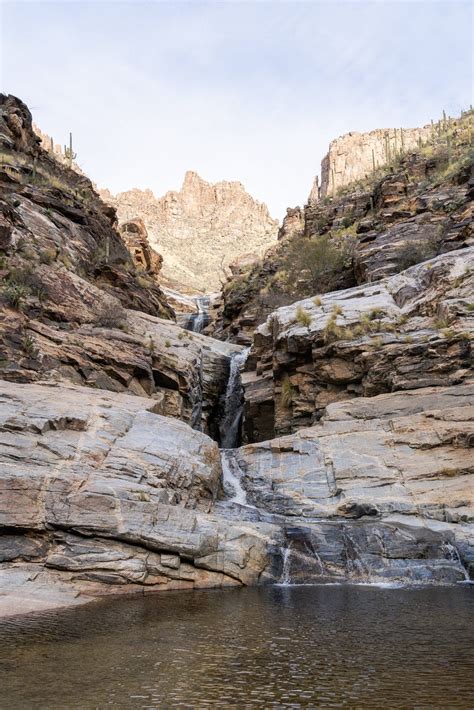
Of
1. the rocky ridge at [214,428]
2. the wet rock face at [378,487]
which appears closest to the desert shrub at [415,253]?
the rocky ridge at [214,428]

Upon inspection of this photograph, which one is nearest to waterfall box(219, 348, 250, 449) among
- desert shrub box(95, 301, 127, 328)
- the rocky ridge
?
the rocky ridge

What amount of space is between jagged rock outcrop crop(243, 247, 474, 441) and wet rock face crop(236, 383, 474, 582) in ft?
4.70

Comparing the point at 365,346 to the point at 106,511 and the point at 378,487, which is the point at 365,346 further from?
the point at 106,511

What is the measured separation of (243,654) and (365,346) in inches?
688

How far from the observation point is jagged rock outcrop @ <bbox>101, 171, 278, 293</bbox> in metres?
115

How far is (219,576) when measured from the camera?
41.3 feet

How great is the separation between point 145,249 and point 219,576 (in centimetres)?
4591

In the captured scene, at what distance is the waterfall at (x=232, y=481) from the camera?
58.6 ft

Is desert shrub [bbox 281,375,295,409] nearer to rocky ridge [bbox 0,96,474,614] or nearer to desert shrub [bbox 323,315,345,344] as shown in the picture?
rocky ridge [bbox 0,96,474,614]

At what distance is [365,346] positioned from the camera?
933 inches

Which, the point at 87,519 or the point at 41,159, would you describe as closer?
the point at 87,519

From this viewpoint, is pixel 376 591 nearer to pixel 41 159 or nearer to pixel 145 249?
pixel 41 159

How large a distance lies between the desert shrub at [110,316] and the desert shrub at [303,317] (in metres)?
8.00

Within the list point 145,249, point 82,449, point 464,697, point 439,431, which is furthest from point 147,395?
point 145,249
